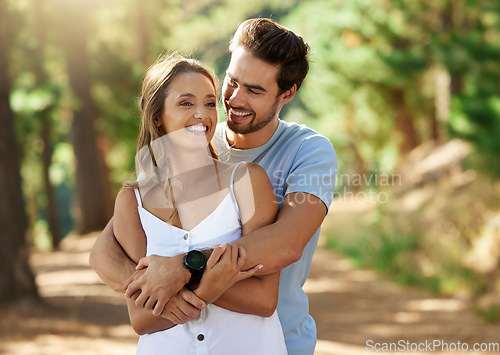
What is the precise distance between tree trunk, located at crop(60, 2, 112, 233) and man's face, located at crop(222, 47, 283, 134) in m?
13.0

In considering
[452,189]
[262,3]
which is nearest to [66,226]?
[262,3]

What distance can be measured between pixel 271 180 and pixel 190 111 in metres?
0.46

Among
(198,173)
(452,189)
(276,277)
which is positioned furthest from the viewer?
(452,189)

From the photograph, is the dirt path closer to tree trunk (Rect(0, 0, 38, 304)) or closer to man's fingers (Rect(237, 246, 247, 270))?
tree trunk (Rect(0, 0, 38, 304))

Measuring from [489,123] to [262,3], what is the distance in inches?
829

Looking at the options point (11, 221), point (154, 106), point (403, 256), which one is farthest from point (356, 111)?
point (154, 106)

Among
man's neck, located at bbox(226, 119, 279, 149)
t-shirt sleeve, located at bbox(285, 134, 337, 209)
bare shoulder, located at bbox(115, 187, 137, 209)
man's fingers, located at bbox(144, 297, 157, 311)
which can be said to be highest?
man's neck, located at bbox(226, 119, 279, 149)

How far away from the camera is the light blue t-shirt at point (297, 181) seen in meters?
2.27

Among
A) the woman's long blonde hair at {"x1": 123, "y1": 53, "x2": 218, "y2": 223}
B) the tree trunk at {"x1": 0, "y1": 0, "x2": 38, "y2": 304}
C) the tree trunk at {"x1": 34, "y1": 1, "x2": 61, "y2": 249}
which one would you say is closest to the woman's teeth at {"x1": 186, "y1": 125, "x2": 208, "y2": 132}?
the woman's long blonde hair at {"x1": 123, "y1": 53, "x2": 218, "y2": 223}

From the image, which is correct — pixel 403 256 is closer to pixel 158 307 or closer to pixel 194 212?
pixel 194 212

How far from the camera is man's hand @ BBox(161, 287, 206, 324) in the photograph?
195 centimetres

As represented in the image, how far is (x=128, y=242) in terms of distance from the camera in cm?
222

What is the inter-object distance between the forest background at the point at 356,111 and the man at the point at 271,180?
300 mm

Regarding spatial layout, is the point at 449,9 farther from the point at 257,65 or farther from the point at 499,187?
the point at 257,65
